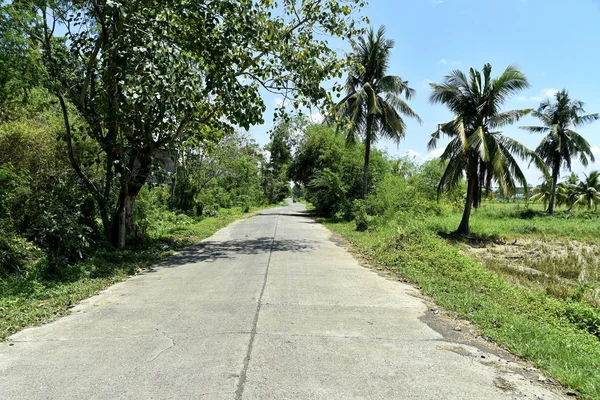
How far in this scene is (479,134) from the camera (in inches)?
750

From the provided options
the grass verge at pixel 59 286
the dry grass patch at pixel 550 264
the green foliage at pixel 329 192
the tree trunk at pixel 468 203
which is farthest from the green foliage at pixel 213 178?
the tree trunk at pixel 468 203

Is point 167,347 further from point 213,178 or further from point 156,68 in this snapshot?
point 213,178

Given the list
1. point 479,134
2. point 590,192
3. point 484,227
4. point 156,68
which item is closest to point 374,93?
point 479,134

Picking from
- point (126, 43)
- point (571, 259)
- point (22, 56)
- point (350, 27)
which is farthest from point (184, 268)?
point (571, 259)

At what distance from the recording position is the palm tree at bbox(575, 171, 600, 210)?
41906 millimetres

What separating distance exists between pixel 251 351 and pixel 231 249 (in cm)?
875

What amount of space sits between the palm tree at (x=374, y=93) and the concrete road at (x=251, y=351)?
15751 millimetres

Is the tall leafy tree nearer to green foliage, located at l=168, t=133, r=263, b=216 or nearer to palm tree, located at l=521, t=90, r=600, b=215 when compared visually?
green foliage, located at l=168, t=133, r=263, b=216

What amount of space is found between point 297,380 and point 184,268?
6.59 metres

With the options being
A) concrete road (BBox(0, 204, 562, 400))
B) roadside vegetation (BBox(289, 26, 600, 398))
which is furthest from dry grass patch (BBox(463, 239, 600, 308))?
concrete road (BBox(0, 204, 562, 400))

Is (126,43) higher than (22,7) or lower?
lower

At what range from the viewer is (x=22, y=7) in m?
9.87

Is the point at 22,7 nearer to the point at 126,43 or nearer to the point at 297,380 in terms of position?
the point at 126,43

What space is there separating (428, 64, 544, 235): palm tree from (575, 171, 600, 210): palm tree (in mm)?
28609
